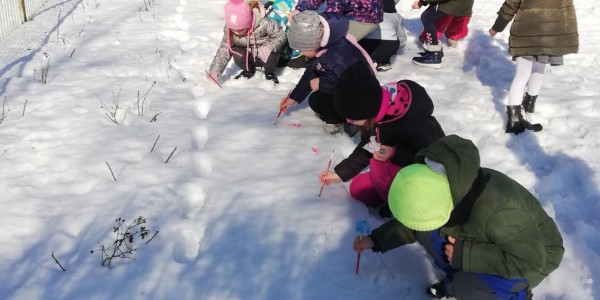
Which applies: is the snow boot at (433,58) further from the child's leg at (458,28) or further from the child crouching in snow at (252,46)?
the child crouching in snow at (252,46)

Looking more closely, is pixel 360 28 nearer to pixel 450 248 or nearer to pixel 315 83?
pixel 315 83

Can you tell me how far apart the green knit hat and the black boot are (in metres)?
2.83

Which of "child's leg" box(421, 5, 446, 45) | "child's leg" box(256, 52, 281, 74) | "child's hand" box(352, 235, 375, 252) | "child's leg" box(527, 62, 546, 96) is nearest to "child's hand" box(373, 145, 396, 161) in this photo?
"child's hand" box(352, 235, 375, 252)

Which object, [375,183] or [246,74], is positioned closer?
[375,183]


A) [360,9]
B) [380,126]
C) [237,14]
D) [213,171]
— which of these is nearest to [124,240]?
[213,171]

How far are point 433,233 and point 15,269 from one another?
217 centimetres

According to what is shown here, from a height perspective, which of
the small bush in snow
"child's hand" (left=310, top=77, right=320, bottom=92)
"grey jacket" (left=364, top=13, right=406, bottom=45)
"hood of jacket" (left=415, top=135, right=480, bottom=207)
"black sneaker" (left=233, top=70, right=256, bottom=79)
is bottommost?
the small bush in snow

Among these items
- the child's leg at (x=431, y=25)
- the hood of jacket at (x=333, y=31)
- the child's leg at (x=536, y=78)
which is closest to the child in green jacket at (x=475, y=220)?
the hood of jacket at (x=333, y=31)

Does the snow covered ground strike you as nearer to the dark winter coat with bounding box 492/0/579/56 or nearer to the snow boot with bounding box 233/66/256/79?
the snow boot with bounding box 233/66/256/79

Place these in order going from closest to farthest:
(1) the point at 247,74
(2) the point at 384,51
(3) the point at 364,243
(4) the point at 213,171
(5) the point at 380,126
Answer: (3) the point at 364,243 < (5) the point at 380,126 < (4) the point at 213,171 < (1) the point at 247,74 < (2) the point at 384,51

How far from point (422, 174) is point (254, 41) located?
12.1 ft

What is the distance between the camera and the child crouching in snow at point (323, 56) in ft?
12.3

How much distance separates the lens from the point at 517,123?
13.0ft

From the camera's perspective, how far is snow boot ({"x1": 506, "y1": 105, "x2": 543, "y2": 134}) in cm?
396
